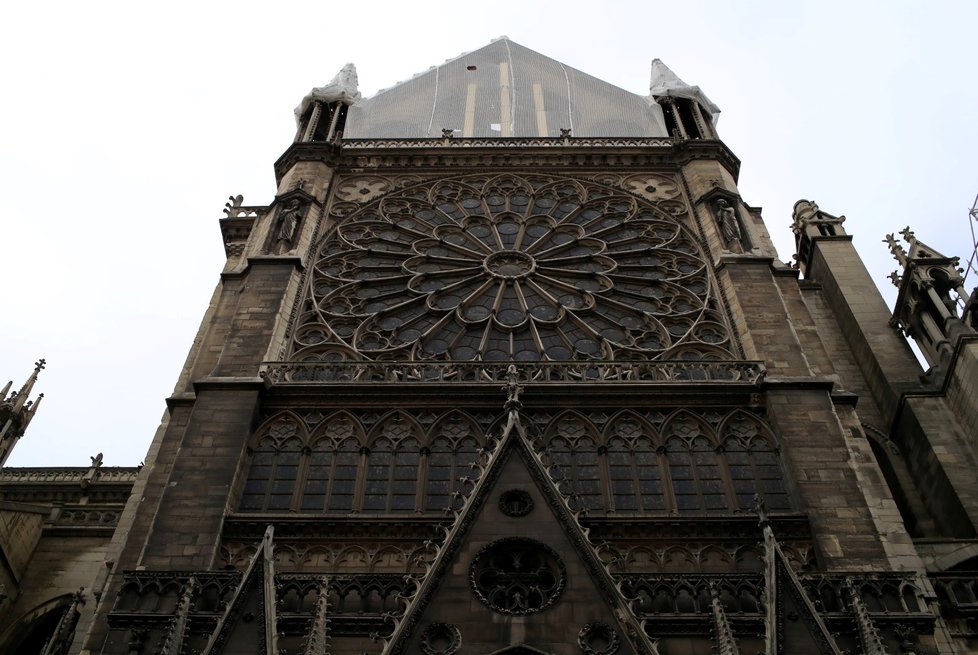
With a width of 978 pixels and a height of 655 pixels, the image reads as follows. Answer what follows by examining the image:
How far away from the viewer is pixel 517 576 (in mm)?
12750

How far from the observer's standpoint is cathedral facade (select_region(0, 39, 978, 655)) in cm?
1278

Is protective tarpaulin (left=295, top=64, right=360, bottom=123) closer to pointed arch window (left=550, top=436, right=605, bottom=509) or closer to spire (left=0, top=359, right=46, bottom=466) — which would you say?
spire (left=0, top=359, right=46, bottom=466)

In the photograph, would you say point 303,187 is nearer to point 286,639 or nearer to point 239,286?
point 239,286

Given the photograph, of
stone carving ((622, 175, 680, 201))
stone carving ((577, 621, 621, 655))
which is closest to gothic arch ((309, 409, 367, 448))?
stone carving ((577, 621, 621, 655))

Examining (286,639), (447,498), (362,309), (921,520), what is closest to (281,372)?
(362,309)

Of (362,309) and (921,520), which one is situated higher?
(362,309)

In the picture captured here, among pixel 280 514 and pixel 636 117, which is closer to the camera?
pixel 280 514

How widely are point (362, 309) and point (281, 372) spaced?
9.52ft

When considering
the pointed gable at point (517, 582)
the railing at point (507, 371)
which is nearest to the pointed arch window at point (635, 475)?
the railing at point (507, 371)

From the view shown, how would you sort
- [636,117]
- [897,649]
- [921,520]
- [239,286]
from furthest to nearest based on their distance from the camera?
[636,117] < [239,286] < [921,520] < [897,649]

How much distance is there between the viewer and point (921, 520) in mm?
17469

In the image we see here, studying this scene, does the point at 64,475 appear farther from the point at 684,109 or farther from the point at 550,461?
A: the point at 684,109

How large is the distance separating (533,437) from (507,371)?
1.59 meters

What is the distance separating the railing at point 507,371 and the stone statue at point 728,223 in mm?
4044
